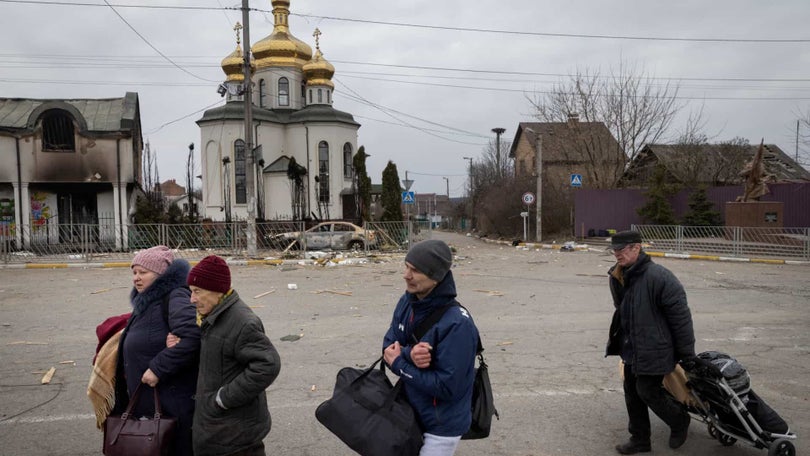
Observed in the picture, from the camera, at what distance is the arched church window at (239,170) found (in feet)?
118

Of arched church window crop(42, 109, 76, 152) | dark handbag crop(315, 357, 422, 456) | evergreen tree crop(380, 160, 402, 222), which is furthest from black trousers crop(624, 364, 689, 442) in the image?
arched church window crop(42, 109, 76, 152)

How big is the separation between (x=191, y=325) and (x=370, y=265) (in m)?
15.6

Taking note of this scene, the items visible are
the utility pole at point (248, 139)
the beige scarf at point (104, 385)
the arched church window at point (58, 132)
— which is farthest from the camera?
the arched church window at point (58, 132)

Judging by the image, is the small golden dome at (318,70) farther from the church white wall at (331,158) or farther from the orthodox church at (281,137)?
the church white wall at (331,158)

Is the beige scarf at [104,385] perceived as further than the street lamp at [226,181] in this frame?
No

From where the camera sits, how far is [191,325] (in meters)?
3.33

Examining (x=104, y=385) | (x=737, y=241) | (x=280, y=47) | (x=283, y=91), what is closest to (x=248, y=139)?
(x=737, y=241)

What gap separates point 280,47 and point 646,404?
38.0m

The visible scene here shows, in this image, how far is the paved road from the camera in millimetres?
4754

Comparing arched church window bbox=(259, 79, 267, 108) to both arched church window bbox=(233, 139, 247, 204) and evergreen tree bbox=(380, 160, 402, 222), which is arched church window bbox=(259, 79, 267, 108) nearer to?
arched church window bbox=(233, 139, 247, 204)

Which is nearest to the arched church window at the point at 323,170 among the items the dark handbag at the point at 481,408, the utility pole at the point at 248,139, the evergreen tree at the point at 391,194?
the evergreen tree at the point at 391,194

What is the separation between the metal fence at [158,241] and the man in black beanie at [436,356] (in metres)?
18.2

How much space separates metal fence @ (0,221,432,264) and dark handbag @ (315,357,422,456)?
1832 cm

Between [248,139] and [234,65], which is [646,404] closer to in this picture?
[248,139]
